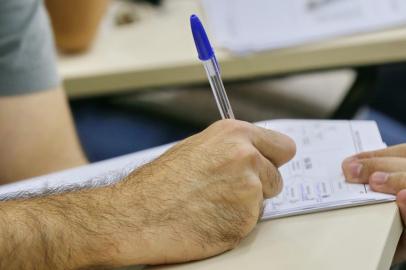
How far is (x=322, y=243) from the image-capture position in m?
0.79

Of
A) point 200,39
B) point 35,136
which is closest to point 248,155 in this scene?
point 200,39

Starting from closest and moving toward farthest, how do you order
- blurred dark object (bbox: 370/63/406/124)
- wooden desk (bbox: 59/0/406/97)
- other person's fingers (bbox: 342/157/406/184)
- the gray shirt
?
other person's fingers (bbox: 342/157/406/184) < the gray shirt < wooden desk (bbox: 59/0/406/97) < blurred dark object (bbox: 370/63/406/124)

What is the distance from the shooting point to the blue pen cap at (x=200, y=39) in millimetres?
818

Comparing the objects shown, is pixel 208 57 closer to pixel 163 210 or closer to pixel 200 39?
pixel 200 39

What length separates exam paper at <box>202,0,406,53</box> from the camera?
147 centimetres

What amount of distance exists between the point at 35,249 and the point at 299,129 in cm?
40

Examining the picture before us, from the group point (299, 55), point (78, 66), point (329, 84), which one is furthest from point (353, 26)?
point (78, 66)

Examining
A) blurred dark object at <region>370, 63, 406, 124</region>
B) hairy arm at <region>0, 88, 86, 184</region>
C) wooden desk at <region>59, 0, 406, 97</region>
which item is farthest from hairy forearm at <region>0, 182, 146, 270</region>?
blurred dark object at <region>370, 63, 406, 124</region>

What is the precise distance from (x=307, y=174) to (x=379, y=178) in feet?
0.32

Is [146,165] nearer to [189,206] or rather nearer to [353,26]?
[189,206]

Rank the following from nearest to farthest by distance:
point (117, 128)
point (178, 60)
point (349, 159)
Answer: point (349, 159) < point (178, 60) < point (117, 128)

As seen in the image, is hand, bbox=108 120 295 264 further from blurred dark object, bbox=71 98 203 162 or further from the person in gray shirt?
blurred dark object, bbox=71 98 203 162

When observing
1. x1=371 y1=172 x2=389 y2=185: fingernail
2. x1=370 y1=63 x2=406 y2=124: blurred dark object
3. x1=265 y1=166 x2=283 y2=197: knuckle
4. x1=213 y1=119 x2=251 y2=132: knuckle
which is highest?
x1=213 y1=119 x2=251 y2=132: knuckle

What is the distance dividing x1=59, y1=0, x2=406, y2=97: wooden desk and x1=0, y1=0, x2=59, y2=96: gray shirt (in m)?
0.19
